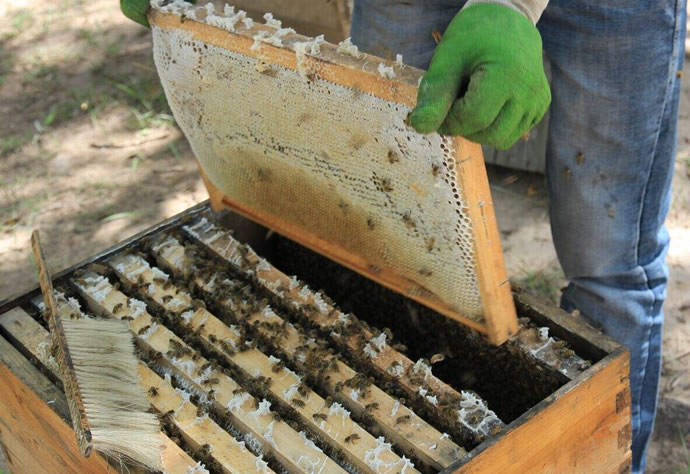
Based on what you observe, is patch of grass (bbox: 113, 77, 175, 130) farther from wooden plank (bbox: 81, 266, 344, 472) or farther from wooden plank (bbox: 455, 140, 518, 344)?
wooden plank (bbox: 455, 140, 518, 344)

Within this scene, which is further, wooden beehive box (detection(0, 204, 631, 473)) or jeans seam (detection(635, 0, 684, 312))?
jeans seam (detection(635, 0, 684, 312))

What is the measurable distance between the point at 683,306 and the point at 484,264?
1.65 m

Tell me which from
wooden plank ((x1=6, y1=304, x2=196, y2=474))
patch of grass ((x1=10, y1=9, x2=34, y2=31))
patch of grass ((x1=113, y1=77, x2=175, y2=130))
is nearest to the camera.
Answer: wooden plank ((x1=6, y1=304, x2=196, y2=474))

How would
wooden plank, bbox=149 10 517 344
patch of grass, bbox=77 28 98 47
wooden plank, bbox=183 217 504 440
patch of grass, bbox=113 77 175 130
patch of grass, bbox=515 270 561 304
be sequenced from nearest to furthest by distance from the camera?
wooden plank, bbox=149 10 517 344, wooden plank, bbox=183 217 504 440, patch of grass, bbox=515 270 561 304, patch of grass, bbox=113 77 175 130, patch of grass, bbox=77 28 98 47

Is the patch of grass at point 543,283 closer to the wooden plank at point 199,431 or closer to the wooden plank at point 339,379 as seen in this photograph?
the wooden plank at point 339,379

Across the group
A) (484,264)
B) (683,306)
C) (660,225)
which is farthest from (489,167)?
(484,264)

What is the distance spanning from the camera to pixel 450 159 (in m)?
1.48

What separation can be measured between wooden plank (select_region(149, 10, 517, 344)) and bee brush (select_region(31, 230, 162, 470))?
0.56 m

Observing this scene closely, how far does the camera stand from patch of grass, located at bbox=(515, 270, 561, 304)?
3053 millimetres

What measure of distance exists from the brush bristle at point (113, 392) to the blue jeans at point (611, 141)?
1014 mm

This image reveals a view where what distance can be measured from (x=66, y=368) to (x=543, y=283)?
197cm

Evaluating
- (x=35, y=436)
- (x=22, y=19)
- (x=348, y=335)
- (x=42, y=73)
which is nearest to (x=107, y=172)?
(x=42, y=73)

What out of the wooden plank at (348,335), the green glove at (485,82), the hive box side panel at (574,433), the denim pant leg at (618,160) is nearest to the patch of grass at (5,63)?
the wooden plank at (348,335)

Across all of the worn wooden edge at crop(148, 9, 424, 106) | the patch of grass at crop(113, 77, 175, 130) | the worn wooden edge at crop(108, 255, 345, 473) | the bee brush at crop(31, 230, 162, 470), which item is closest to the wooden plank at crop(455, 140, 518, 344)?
the worn wooden edge at crop(148, 9, 424, 106)
